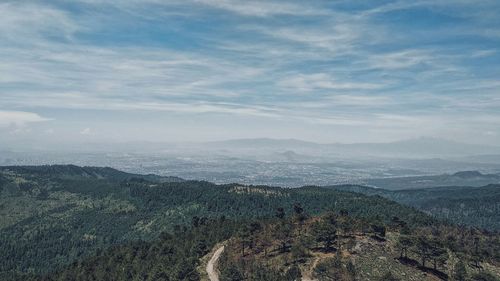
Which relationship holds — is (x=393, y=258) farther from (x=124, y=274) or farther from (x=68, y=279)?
(x=68, y=279)

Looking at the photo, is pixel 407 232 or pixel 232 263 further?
pixel 407 232

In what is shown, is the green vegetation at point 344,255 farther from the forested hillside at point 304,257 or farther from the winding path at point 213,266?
the winding path at point 213,266

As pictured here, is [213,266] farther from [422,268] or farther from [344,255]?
[422,268]

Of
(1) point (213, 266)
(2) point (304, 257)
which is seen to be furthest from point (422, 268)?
(1) point (213, 266)

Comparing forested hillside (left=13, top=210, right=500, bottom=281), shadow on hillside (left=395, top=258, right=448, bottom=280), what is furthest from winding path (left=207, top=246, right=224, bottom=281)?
shadow on hillside (left=395, top=258, right=448, bottom=280)

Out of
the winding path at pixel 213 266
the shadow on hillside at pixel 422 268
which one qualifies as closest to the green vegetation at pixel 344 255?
the shadow on hillside at pixel 422 268

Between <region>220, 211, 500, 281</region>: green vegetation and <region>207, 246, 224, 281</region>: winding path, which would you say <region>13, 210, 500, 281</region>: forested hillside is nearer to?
<region>220, 211, 500, 281</region>: green vegetation

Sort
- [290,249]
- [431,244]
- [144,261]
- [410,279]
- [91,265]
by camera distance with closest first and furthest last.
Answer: [410,279] → [431,244] → [290,249] → [144,261] → [91,265]

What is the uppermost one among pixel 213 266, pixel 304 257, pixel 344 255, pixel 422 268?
pixel 344 255

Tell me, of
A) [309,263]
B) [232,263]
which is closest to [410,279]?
[309,263]
